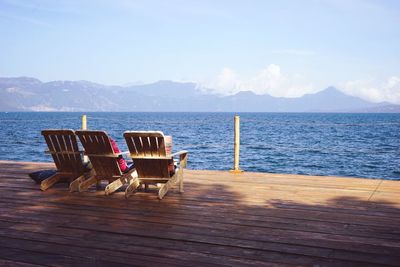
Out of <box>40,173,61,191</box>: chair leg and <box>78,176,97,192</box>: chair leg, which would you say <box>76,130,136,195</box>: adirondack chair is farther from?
<box>40,173,61,191</box>: chair leg

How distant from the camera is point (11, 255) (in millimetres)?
2914

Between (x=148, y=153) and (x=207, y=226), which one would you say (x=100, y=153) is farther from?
(x=207, y=226)

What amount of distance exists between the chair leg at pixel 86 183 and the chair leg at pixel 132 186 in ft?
1.77

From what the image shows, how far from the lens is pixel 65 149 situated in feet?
17.6

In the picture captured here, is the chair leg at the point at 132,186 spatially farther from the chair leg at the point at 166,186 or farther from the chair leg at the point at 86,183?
the chair leg at the point at 86,183

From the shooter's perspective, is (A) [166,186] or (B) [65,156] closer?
(A) [166,186]

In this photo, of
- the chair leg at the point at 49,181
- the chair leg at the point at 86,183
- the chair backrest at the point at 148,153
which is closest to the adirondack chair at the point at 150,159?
the chair backrest at the point at 148,153

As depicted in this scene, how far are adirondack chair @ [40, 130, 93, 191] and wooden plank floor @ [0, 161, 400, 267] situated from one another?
0.19m

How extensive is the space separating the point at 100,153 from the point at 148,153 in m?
0.58

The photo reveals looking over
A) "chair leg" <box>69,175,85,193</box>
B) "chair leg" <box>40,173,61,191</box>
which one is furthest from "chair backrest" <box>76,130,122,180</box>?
"chair leg" <box>40,173,61,191</box>

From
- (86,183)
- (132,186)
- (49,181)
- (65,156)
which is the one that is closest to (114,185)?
(132,186)

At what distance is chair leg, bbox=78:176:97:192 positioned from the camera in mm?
5230

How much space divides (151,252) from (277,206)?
187cm

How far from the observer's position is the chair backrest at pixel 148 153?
4830 millimetres
